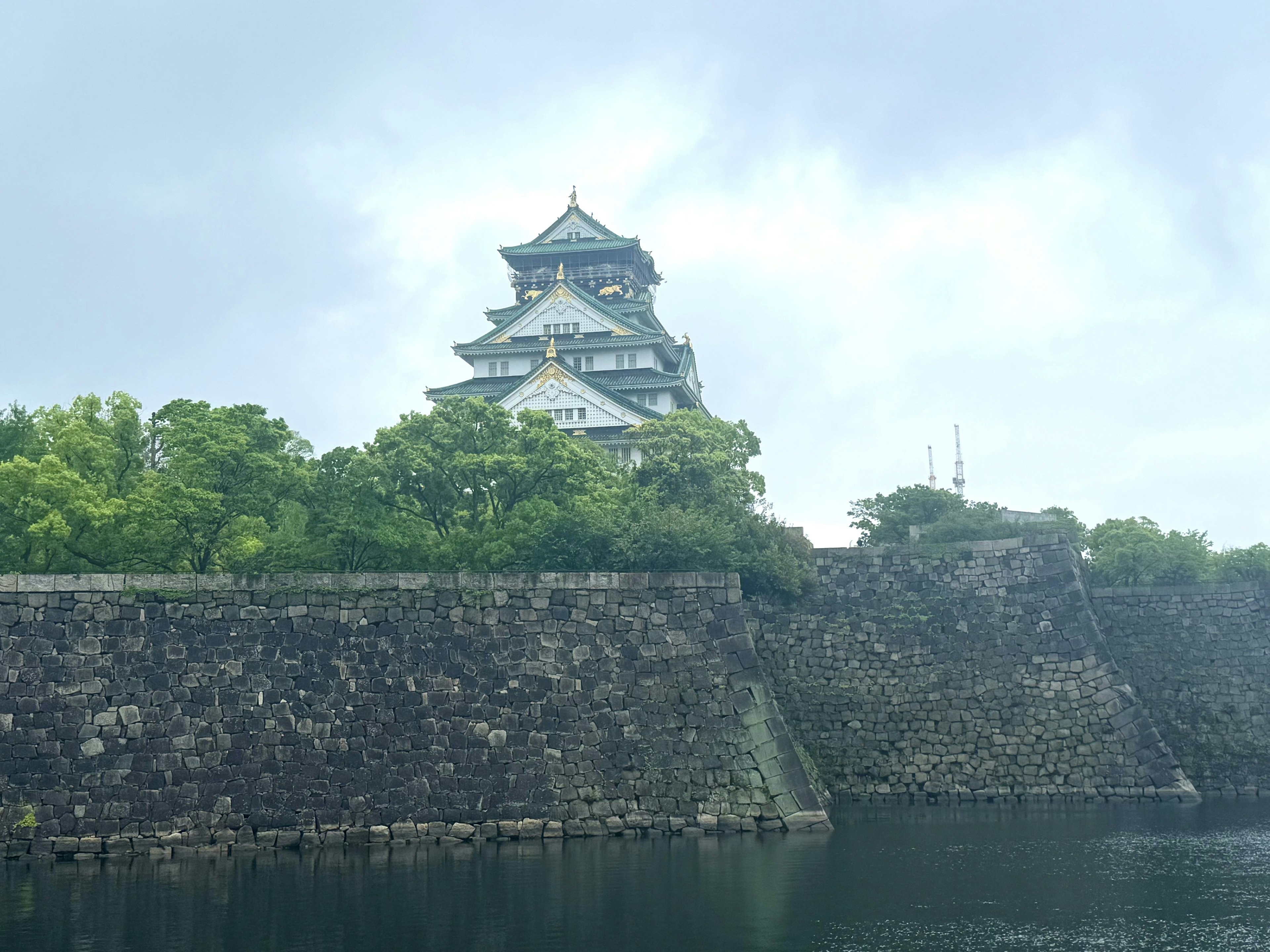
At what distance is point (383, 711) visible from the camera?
2108 cm

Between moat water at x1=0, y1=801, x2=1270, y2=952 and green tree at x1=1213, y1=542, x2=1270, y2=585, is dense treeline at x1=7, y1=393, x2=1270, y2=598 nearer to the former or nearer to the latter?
Answer: green tree at x1=1213, y1=542, x2=1270, y2=585

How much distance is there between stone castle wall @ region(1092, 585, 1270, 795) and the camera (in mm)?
27609

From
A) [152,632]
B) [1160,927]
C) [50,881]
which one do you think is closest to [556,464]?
[152,632]

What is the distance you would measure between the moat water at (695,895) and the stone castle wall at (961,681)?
4036 millimetres

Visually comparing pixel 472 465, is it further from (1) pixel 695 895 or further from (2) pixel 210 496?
(1) pixel 695 895

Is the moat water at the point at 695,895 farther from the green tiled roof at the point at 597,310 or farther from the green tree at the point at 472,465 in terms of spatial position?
the green tiled roof at the point at 597,310

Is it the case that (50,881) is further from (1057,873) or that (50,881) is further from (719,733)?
(1057,873)

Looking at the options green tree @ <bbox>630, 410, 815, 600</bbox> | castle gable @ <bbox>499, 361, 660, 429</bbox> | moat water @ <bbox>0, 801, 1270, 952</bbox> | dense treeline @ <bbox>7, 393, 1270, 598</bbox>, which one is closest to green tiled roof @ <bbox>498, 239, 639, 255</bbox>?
castle gable @ <bbox>499, 361, 660, 429</bbox>

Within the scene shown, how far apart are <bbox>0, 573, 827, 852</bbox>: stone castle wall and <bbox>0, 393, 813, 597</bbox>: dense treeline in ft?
6.18

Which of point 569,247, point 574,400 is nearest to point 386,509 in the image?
point 574,400

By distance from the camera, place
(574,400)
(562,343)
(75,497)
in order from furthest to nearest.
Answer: (562,343)
(574,400)
(75,497)

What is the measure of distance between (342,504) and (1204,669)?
19872 millimetres

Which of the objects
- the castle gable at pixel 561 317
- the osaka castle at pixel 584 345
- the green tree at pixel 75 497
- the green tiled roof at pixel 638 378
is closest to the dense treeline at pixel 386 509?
the green tree at pixel 75 497

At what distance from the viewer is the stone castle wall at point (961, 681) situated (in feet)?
84.6
